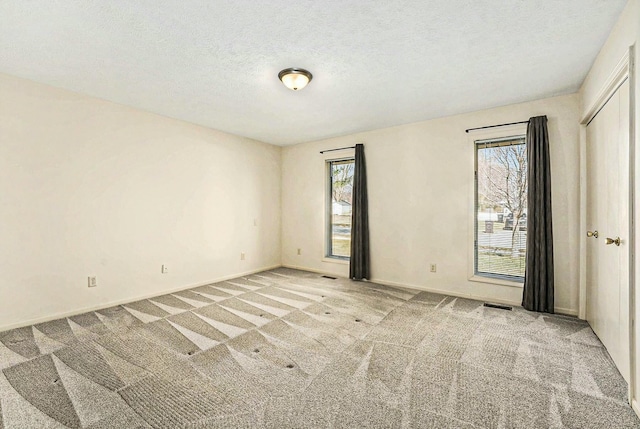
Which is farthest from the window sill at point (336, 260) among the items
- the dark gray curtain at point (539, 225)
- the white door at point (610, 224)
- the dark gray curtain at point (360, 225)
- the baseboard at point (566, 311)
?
the white door at point (610, 224)

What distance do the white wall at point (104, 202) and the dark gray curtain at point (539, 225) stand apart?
4.37 meters

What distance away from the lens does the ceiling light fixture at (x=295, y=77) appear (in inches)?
113

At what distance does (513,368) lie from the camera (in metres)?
2.31

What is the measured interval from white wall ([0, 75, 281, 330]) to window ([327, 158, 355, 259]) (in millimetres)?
1631

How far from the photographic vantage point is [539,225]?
11.5ft

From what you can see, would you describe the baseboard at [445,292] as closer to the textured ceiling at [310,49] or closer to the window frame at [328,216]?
the window frame at [328,216]

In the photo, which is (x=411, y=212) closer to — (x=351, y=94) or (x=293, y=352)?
→ (x=351, y=94)

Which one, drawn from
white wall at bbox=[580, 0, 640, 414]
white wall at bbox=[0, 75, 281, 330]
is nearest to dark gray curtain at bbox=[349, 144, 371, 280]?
white wall at bbox=[0, 75, 281, 330]

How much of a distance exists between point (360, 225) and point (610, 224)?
3.07m

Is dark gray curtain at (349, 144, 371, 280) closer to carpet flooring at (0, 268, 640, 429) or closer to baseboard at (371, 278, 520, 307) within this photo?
baseboard at (371, 278, 520, 307)

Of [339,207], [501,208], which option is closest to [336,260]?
[339,207]

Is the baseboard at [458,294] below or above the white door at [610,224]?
below

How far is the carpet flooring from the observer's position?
178 cm

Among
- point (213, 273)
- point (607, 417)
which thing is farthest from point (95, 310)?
point (607, 417)
